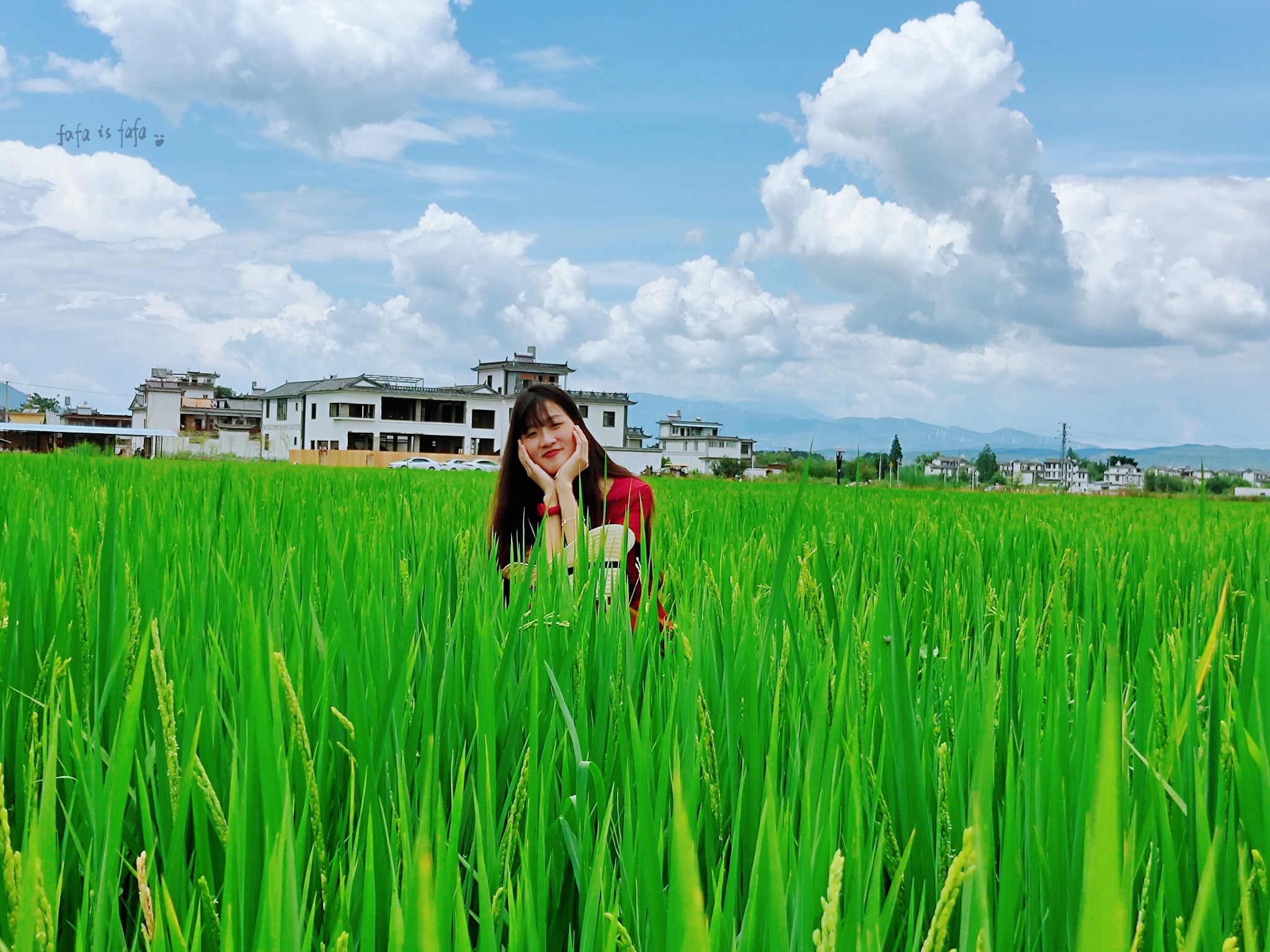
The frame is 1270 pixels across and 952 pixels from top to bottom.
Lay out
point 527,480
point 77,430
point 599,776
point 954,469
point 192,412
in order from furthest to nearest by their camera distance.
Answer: point 192,412 → point 77,430 → point 954,469 → point 527,480 → point 599,776

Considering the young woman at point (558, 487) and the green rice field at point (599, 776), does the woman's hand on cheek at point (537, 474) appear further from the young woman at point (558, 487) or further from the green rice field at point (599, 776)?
the green rice field at point (599, 776)

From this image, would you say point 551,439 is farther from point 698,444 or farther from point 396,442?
point 698,444

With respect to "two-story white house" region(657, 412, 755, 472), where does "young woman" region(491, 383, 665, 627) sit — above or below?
below

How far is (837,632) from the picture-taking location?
1.57 m

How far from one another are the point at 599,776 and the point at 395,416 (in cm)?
5609

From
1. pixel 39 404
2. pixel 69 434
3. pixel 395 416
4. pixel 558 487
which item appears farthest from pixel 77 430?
pixel 558 487

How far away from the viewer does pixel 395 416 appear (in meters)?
55.0

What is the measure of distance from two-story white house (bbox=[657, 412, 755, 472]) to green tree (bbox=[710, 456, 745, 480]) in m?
0.46

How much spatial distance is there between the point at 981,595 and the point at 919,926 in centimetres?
168

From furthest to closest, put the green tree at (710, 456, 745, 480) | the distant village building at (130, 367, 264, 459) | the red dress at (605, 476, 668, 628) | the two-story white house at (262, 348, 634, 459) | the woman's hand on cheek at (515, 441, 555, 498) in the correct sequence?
the green tree at (710, 456, 745, 480) → the distant village building at (130, 367, 264, 459) → the two-story white house at (262, 348, 634, 459) → the woman's hand on cheek at (515, 441, 555, 498) → the red dress at (605, 476, 668, 628)

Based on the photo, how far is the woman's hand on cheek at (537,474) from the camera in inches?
102

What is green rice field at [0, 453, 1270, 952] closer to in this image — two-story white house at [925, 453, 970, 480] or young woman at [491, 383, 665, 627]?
young woman at [491, 383, 665, 627]

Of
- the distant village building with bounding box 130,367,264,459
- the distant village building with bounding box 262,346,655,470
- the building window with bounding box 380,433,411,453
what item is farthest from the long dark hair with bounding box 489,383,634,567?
the distant village building with bounding box 130,367,264,459

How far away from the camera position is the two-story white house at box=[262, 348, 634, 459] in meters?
53.3
